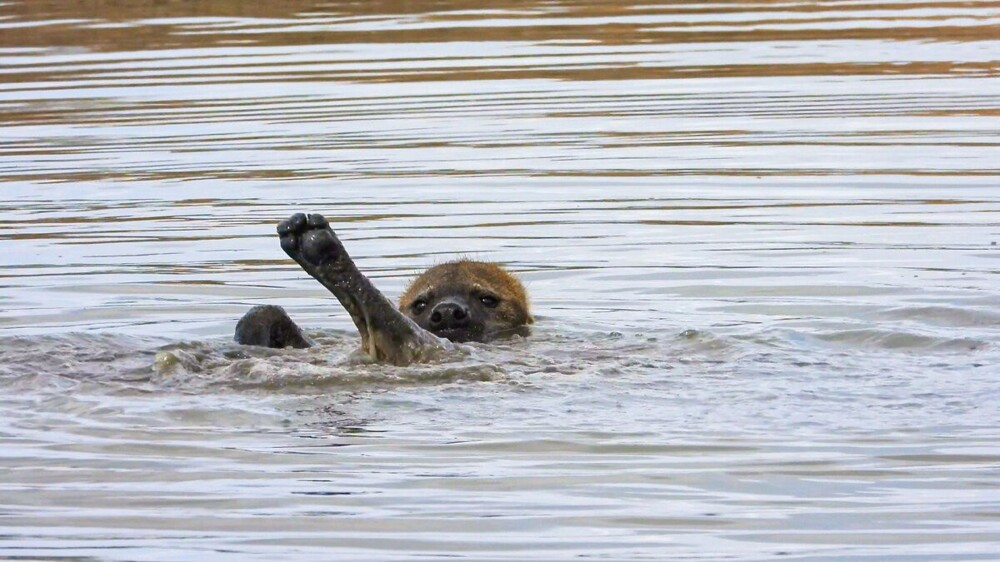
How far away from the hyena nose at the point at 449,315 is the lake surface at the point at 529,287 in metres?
0.39

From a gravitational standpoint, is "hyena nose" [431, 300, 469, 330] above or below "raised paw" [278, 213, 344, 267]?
below

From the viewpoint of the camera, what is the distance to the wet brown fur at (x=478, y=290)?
1135 cm

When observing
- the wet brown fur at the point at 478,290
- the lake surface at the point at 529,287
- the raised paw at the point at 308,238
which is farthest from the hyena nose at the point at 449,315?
the raised paw at the point at 308,238

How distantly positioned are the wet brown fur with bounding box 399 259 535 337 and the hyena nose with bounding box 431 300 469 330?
0.74 ft

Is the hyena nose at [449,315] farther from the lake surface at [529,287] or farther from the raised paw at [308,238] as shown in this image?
the raised paw at [308,238]

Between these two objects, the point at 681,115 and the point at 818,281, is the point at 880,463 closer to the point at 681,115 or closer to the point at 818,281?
the point at 818,281

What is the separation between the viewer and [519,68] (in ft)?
71.1

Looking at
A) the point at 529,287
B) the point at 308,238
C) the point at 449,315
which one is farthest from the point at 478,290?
the point at 308,238

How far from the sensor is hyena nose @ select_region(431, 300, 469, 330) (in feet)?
35.4

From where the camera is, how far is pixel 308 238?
887 centimetres

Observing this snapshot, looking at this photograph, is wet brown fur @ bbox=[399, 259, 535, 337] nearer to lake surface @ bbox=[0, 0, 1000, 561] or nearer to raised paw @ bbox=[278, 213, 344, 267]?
lake surface @ bbox=[0, 0, 1000, 561]

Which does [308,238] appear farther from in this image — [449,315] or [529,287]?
[529,287]

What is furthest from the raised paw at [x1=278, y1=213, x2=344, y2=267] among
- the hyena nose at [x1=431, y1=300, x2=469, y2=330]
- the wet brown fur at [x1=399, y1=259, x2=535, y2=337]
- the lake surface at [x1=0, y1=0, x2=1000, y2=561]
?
the wet brown fur at [x1=399, y1=259, x2=535, y2=337]

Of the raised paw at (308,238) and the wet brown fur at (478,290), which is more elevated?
the raised paw at (308,238)
